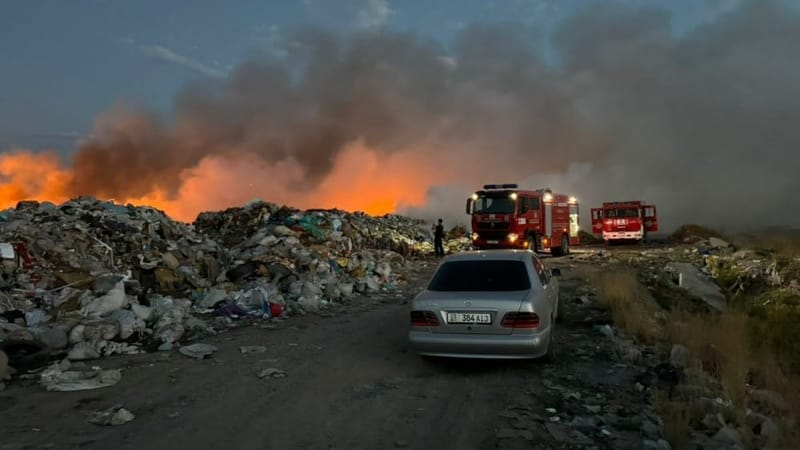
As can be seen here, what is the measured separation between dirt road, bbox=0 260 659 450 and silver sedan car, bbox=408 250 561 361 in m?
0.43

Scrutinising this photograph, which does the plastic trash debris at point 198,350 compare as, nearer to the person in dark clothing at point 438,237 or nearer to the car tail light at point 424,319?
the car tail light at point 424,319

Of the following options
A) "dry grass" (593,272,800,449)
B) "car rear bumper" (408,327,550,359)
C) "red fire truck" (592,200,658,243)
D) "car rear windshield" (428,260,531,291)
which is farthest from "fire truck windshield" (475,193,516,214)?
"red fire truck" (592,200,658,243)

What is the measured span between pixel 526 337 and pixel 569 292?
828 cm

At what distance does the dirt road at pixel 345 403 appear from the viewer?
16.3 ft

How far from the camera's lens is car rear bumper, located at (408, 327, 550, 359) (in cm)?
650

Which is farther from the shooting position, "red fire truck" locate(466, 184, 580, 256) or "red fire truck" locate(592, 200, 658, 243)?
"red fire truck" locate(592, 200, 658, 243)

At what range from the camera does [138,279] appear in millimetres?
13344

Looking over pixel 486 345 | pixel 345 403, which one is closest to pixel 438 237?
pixel 486 345

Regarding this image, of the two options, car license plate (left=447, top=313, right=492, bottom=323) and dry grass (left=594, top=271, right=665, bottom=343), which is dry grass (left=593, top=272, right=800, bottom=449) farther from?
car license plate (left=447, top=313, right=492, bottom=323)

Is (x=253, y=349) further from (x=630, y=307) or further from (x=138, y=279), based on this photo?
(x=630, y=307)

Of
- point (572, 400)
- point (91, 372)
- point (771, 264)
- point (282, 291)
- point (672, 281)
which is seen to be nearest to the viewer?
point (572, 400)

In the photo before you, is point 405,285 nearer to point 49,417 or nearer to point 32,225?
point 32,225

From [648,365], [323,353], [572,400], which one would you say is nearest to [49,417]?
[323,353]

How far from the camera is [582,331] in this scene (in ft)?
31.8
